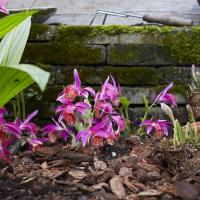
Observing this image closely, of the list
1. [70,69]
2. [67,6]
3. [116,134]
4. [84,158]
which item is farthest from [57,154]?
[67,6]

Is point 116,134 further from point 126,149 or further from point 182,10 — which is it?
point 182,10

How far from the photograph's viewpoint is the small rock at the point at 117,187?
156 centimetres

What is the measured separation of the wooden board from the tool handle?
0.13 metres

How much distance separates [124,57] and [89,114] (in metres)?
0.63

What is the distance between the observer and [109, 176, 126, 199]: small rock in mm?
1561

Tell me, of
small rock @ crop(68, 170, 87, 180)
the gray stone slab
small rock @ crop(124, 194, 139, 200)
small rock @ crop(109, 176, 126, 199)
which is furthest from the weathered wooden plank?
small rock @ crop(124, 194, 139, 200)

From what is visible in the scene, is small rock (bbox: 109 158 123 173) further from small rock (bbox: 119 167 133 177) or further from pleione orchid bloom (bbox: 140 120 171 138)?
pleione orchid bloom (bbox: 140 120 171 138)

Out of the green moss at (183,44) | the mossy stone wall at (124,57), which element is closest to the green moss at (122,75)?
the mossy stone wall at (124,57)

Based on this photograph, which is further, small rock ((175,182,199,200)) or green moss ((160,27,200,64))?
green moss ((160,27,200,64))

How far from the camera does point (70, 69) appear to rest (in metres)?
2.62

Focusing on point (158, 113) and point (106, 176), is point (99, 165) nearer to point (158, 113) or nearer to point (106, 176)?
point (106, 176)

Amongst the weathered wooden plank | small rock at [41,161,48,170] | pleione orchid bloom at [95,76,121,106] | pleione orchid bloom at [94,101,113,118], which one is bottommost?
small rock at [41,161,48,170]

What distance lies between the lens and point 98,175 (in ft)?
5.62

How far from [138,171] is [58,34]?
3.71 ft
